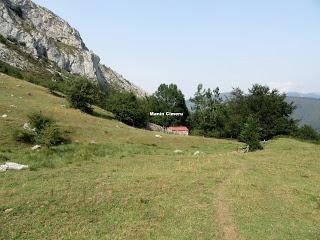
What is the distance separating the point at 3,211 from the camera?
20.5 m

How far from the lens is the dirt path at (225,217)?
1986 centimetres

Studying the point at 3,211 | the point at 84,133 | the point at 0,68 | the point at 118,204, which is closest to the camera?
the point at 3,211

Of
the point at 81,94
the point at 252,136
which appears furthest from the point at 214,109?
the point at 252,136

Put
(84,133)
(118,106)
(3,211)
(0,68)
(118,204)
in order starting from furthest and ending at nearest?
(0,68), (118,106), (84,133), (118,204), (3,211)

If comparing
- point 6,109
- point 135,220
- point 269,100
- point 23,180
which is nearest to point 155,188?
point 135,220

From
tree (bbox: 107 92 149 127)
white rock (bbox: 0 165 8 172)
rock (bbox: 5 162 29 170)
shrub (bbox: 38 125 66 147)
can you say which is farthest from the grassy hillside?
tree (bbox: 107 92 149 127)

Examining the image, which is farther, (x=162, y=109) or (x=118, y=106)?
(x=162, y=109)

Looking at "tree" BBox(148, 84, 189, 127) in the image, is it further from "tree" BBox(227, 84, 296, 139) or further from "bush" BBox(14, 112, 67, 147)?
Answer: "bush" BBox(14, 112, 67, 147)

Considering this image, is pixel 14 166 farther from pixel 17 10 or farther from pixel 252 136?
pixel 17 10

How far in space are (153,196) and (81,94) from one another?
58.1m

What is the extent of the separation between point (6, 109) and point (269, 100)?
6219 cm

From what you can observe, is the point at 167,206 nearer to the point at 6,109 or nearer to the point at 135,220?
the point at 135,220

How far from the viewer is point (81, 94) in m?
80.4

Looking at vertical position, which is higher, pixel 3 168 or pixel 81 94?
pixel 81 94
